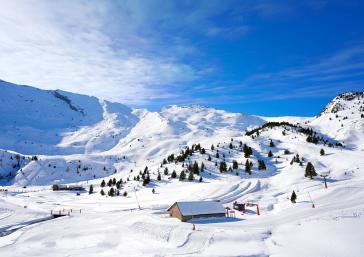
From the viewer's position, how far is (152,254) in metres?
33.1

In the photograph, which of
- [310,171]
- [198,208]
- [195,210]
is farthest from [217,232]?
[310,171]

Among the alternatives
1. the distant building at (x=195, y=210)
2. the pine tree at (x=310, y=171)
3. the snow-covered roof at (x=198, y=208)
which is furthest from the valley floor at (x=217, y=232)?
the pine tree at (x=310, y=171)

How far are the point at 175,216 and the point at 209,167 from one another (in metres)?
57.0

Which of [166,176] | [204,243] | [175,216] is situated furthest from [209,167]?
[204,243]

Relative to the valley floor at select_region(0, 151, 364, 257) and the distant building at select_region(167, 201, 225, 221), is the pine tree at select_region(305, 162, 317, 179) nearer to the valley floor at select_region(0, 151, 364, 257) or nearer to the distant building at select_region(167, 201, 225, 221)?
the valley floor at select_region(0, 151, 364, 257)

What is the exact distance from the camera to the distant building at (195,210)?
50.9m

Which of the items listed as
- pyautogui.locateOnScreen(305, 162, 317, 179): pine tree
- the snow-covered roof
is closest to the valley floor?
the snow-covered roof

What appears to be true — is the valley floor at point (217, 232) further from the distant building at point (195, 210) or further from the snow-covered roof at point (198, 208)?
the snow-covered roof at point (198, 208)

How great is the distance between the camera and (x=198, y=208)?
53.1 m

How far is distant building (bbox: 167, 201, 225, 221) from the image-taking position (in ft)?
167

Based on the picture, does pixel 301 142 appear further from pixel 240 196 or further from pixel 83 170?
pixel 83 170

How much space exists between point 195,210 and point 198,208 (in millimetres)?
961

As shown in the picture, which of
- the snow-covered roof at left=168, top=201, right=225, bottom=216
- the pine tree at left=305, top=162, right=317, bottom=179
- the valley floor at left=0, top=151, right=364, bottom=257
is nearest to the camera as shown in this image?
the valley floor at left=0, top=151, right=364, bottom=257

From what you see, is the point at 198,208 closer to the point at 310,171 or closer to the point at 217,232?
the point at 217,232
